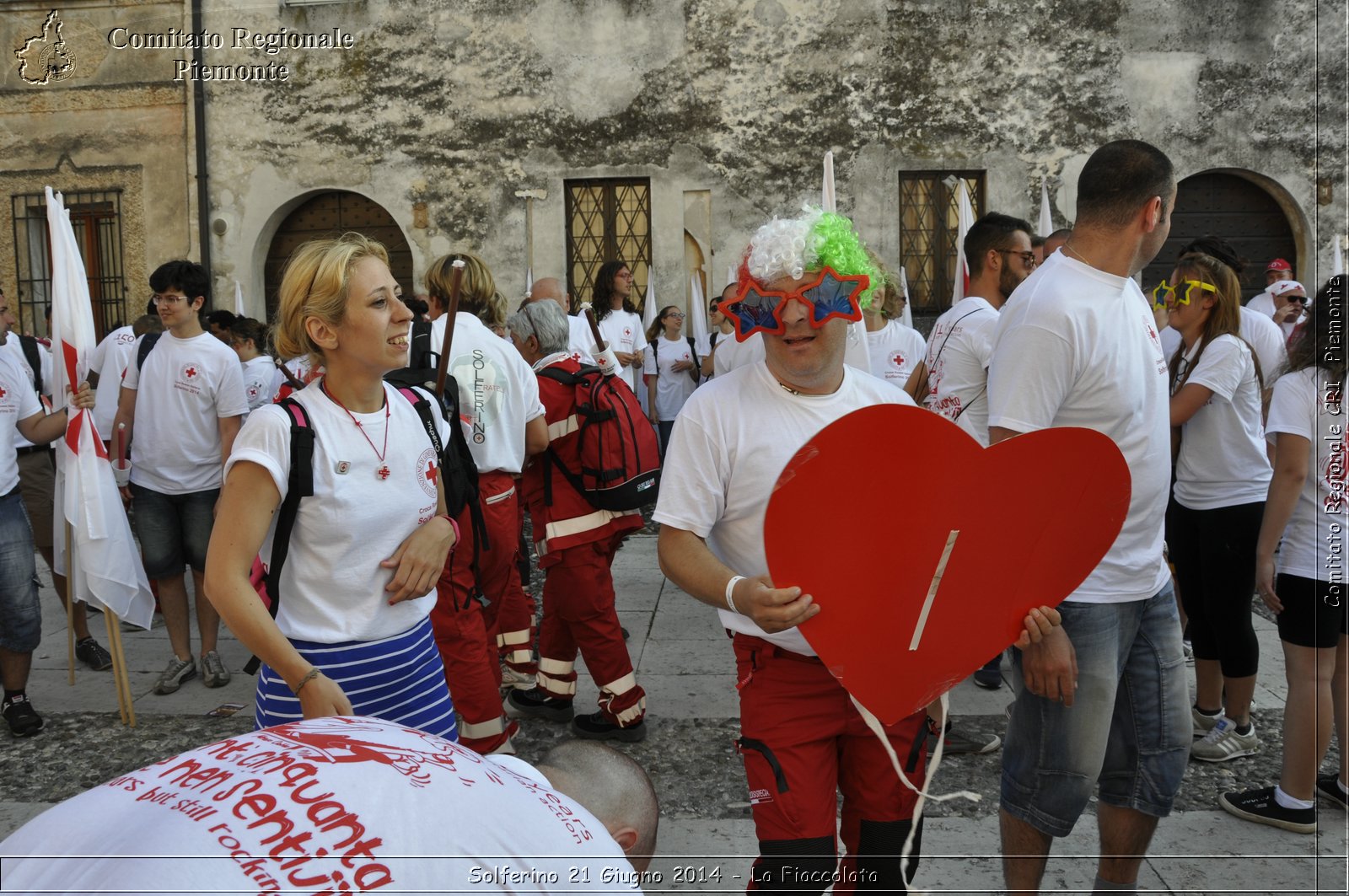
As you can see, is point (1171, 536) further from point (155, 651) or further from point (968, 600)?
point (155, 651)

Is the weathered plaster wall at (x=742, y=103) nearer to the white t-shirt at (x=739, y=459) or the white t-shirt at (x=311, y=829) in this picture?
the white t-shirt at (x=739, y=459)

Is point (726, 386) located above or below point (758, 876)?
above

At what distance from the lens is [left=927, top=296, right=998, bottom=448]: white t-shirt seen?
14.7 ft

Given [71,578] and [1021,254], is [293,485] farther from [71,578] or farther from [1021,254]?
[1021,254]

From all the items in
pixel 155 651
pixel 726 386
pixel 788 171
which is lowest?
pixel 155 651

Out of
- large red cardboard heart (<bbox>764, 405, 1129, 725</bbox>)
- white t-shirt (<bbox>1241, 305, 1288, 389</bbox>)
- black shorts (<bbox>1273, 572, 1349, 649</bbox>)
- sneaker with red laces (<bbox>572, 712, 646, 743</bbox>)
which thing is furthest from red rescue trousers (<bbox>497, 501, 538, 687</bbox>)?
white t-shirt (<bbox>1241, 305, 1288, 389</bbox>)

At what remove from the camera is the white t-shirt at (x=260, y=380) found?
24.5 feet

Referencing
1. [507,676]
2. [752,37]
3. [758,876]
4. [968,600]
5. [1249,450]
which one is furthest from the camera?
[752,37]

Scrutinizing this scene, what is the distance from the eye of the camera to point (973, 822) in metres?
3.70

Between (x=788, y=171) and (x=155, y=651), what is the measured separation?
34.0 ft

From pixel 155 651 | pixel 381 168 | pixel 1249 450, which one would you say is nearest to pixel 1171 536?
pixel 1249 450

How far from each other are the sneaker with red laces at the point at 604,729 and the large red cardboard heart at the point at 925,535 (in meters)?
2.63

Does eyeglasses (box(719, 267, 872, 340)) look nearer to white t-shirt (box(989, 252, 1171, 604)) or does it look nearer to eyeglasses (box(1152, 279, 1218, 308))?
white t-shirt (box(989, 252, 1171, 604))

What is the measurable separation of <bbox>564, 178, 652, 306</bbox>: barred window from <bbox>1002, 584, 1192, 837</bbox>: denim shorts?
1208 centimetres
